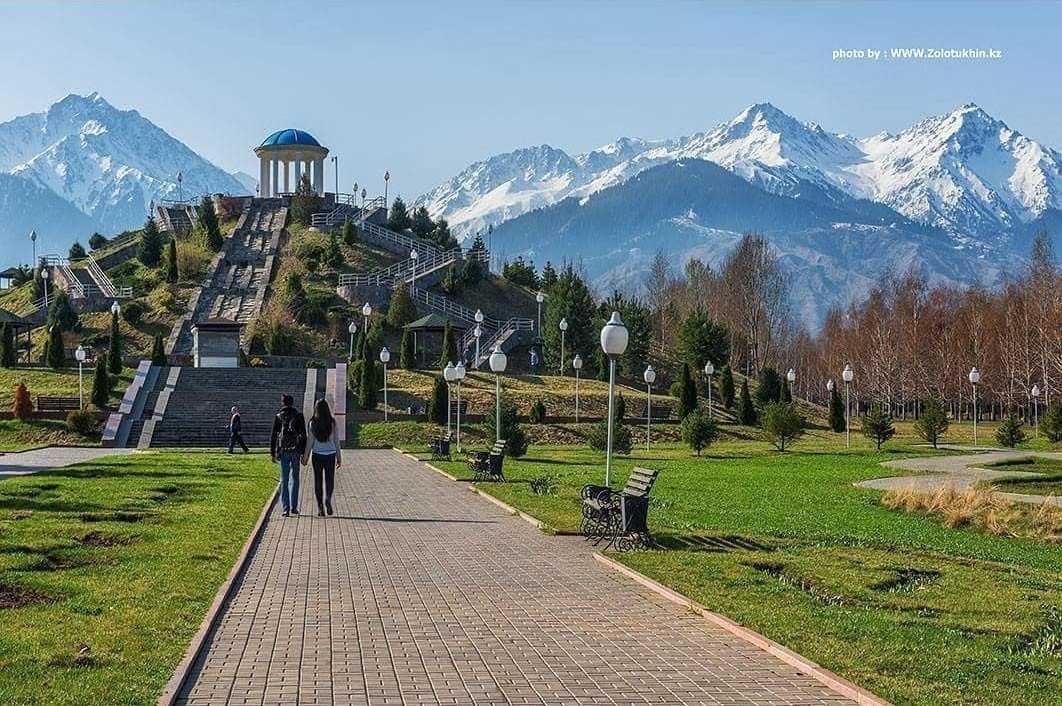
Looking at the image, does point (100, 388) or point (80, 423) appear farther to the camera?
point (100, 388)

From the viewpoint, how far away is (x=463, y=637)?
319 inches

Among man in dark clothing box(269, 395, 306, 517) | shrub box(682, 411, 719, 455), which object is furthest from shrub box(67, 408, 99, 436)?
man in dark clothing box(269, 395, 306, 517)

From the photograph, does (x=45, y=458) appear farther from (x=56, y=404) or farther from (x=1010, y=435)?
(x=1010, y=435)

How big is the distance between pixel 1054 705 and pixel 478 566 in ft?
19.6

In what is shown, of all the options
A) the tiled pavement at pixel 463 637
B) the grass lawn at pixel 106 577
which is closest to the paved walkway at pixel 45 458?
the grass lawn at pixel 106 577

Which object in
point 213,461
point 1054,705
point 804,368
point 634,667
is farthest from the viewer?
point 804,368

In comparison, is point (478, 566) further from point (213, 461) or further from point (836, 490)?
point (213, 461)

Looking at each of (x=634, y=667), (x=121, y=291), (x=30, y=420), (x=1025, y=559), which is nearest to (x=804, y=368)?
(x=121, y=291)

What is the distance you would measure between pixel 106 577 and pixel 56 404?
31.7m

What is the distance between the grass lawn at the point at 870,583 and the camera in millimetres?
7199

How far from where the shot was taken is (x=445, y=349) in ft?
165

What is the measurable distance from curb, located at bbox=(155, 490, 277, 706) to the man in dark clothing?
2770 millimetres

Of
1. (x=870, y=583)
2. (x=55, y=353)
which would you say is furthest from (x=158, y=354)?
(x=870, y=583)

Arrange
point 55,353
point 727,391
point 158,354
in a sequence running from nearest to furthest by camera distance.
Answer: point 55,353 → point 158,354 → point 727,391
